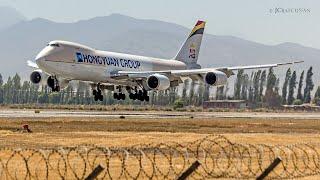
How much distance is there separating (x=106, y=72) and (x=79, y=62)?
5.49 m

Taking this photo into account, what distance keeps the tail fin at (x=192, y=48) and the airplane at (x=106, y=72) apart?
10562 millimetres

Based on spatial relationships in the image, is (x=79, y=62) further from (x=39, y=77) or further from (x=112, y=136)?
(x=112, y=136)

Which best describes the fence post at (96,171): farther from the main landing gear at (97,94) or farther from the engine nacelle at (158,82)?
the main landing gear at (97,94)

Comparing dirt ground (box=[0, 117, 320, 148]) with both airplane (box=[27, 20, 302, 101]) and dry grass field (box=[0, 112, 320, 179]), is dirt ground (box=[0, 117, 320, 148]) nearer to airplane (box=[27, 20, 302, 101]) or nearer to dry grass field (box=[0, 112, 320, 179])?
dry grass field (box=[0, 112, 320, 179])

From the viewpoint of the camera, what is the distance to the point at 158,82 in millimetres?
99250

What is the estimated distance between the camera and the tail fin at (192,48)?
125 metres

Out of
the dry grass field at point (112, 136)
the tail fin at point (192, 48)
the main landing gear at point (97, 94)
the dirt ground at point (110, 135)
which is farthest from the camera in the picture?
the tail fin at point (192, 48)

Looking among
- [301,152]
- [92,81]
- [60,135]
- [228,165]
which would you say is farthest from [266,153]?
[92,81]

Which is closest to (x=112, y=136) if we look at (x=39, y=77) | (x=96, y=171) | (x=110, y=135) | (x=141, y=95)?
(x=110, y=135)

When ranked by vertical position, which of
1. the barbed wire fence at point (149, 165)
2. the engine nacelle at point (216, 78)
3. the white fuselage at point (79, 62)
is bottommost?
the barbed wire fence at point (149, 165)

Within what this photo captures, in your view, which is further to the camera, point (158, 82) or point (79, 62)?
point (158, 82)

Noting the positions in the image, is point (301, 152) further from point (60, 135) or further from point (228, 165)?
point (60, 135)

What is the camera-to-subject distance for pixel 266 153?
45.8 meters

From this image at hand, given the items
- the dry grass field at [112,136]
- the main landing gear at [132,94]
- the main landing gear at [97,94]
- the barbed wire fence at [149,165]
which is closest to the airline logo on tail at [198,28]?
the main landing gear at [132,94]
